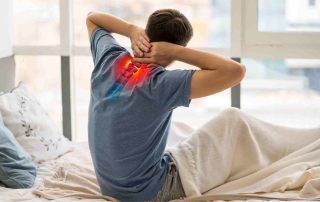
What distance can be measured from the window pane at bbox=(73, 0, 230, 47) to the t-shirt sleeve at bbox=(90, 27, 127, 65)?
97cm

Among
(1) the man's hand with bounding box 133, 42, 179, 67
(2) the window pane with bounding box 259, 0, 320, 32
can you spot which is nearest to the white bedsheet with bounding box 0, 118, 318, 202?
(1) the man's hand with bounding box 133, 42, 179, 67

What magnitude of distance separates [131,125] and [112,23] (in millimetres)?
460

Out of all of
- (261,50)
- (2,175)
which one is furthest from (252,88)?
(2,175)

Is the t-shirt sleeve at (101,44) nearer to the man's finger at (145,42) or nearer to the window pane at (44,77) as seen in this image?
the man's finger at (145,42)

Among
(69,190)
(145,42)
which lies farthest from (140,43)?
(69,190)

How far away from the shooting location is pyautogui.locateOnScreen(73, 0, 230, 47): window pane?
2928 millimetres

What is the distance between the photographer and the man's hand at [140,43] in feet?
5.87

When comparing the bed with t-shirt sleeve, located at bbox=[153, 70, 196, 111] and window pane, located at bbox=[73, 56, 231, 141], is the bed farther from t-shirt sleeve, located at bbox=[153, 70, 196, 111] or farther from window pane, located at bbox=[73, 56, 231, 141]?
window pane, located at bbox=[73, 56, 231, 141]

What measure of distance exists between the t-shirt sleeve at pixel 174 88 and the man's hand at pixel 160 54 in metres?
0.07

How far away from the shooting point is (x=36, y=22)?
10.2 feet

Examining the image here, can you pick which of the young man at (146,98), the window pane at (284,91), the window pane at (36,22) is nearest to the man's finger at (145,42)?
the young man at (146,98)

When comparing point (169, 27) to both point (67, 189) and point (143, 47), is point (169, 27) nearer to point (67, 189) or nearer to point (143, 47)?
point (143, 47)

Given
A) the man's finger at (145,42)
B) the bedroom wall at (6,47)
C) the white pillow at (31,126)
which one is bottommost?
the white pillow at (31,126)

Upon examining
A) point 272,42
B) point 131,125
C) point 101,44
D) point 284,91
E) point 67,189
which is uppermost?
point 101,44
